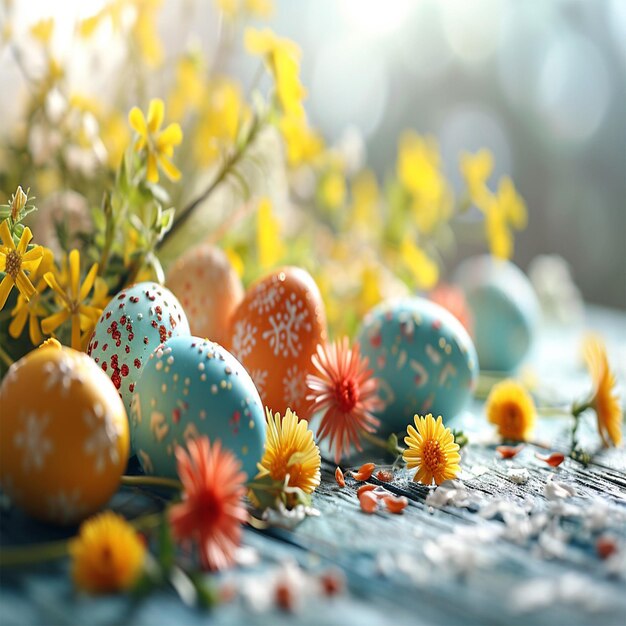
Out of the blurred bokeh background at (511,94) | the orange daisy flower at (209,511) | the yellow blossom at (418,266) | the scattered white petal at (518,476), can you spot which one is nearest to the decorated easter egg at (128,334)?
the orange daisy flower at (209,511)

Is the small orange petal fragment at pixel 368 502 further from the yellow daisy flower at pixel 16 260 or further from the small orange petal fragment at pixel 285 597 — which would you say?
the yellow daisy flower at pixel 16 260

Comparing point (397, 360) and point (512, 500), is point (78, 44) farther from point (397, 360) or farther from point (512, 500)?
point (512, 500)

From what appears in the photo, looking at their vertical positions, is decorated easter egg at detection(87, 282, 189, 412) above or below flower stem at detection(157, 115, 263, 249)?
below

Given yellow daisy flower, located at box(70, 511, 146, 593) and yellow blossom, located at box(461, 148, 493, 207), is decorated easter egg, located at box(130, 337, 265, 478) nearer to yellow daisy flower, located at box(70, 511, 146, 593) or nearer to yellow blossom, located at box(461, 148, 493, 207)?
yellow daisy flower, located at box(70, 511, 146, 593)

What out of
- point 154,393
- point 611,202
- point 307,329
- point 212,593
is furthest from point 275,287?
point 611,202

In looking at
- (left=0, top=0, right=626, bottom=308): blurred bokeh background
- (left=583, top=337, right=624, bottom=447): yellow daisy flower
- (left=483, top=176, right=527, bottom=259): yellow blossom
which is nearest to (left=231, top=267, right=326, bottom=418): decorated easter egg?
(left=583, top=337, right=624, bottom=447): yellow daisy flower

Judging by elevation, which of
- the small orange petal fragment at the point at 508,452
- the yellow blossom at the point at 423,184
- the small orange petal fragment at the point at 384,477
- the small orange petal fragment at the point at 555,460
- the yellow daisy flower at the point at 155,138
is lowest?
the small orange petal fragment at the point at 384,477

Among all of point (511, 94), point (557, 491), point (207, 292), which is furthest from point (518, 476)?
point (511, 94)
